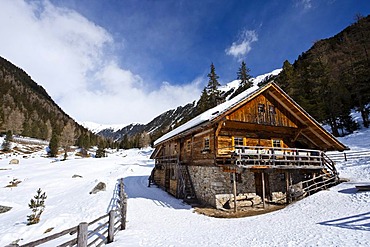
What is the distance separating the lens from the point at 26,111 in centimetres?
12069

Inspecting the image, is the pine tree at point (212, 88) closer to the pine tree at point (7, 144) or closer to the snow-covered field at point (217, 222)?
the snow-covered field at point (217, 222)

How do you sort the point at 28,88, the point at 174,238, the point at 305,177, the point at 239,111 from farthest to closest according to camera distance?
the point at 28,88
the point at 305,177
the point at 239,111
the point at 174,238

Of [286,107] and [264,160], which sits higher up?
[286,107]

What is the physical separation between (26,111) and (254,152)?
13993 cm

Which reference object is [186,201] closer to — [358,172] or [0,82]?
[358,172]

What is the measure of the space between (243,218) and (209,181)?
457 cm

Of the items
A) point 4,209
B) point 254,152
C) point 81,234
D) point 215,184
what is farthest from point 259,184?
point 4,209

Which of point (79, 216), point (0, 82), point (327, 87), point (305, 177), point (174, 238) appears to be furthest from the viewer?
point (0, 82)

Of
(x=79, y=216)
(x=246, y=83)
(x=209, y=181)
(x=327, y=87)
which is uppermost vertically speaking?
(x=246, y=83)

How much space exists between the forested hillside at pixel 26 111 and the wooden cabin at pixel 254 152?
78532mm

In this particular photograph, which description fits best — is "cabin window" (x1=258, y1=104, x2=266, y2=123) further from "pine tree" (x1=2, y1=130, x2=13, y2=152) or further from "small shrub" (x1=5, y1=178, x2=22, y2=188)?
"pine tree" (x1=2, y1=130, x2=13, y2=152)

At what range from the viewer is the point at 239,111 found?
17125 millimetres

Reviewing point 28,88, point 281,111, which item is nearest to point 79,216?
point 281,111

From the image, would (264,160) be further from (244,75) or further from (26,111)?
(26,111)
